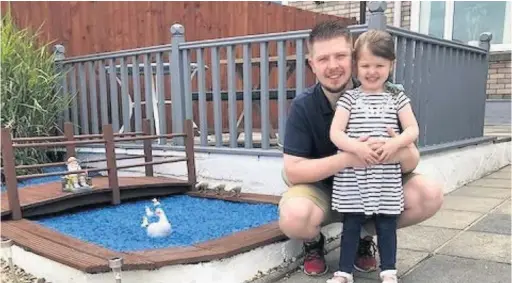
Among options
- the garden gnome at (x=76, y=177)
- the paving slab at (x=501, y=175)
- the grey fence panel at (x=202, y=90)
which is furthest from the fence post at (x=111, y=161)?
the paving slab at (x=501, y=175)

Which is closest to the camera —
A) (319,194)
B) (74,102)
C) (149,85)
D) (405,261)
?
(319,194)

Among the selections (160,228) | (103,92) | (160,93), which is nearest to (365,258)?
(160,228)

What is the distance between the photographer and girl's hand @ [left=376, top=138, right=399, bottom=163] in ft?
6.05

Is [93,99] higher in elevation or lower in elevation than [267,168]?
higher

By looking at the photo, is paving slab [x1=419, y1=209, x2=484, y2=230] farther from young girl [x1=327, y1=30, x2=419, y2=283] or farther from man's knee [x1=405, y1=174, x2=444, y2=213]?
young girl [x1=327, y1=30, x2=419, y2=283]

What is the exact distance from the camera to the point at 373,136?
191cm

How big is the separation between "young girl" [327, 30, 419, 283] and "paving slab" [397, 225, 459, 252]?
61cm

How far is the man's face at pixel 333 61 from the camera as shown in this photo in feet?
6.51

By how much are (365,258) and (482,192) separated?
206cm

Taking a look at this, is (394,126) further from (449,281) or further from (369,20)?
(369,20)

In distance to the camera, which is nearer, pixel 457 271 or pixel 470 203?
pixel 457 271

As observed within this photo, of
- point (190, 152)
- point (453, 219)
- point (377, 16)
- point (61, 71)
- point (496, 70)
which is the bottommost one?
point (453, 219)

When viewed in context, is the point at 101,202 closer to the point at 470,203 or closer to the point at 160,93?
the point at 160,93

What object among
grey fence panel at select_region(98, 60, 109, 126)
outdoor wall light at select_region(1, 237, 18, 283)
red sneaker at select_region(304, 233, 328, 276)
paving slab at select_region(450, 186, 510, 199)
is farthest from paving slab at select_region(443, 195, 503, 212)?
grey fence panel at select_region(98, 60, 109, 126)
